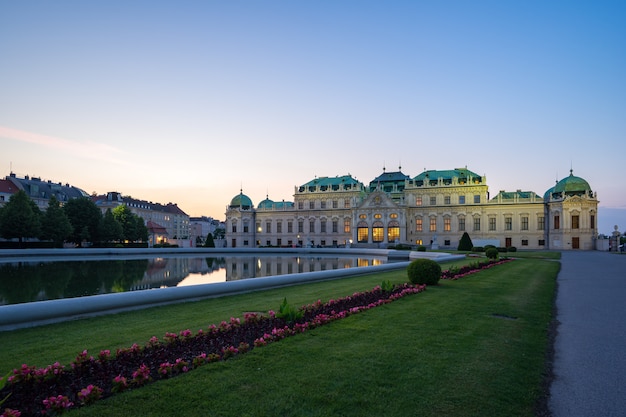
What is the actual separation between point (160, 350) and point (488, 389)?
5287 mm

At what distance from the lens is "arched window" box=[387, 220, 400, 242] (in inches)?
3019

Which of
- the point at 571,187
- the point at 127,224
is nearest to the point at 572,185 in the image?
the point at 571,187

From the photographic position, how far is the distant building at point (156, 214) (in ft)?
337

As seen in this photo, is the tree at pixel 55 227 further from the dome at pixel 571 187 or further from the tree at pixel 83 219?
the dome at pixel 571 187

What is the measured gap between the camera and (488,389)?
5.54 meters

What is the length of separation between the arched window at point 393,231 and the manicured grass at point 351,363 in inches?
2599

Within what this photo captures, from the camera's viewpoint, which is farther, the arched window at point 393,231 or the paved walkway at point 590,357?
the arched window at point 393,231

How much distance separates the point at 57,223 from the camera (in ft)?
184

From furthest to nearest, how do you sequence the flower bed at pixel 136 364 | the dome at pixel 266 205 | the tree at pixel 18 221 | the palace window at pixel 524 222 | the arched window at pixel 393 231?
1. the dome at pixel 266 205
2. the arched window at pixel 393 231
3. the palace window at pixel 524 222
4. the tree at pixel 18 221
5. the flower bed at pixel 136 364

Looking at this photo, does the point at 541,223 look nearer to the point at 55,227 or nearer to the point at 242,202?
the point at 242,202

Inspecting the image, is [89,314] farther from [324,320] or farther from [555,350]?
[555,350]

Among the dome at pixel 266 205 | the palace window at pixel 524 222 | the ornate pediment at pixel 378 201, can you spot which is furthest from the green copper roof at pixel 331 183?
the palace window at pixel 524 222

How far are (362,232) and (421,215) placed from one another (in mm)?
12261

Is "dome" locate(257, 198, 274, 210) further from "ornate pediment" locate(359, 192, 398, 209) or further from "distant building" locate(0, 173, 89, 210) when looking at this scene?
"distant building" locate(0, 173, 89, 210)
